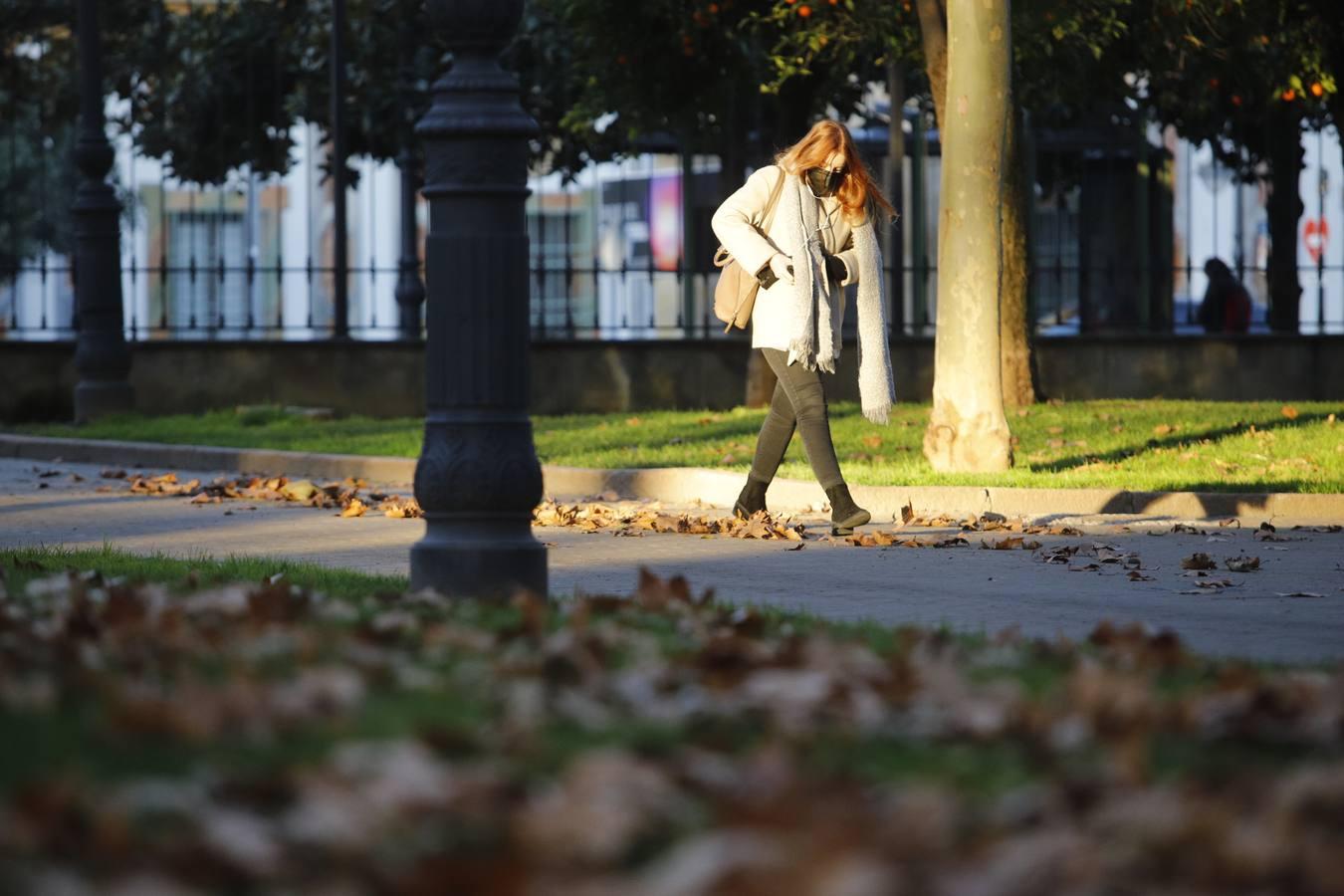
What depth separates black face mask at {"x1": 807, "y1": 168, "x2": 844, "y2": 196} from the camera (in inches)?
375

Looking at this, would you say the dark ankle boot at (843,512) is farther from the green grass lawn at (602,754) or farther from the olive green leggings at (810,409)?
the green grass lawn at (602,754)

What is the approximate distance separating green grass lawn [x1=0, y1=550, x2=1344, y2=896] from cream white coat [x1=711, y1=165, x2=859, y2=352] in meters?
4.21

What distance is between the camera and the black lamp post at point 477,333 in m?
6.57

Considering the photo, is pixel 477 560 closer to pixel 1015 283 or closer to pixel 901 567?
pixel 901 567

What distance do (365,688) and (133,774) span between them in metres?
0.85

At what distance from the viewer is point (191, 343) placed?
19.5 meters

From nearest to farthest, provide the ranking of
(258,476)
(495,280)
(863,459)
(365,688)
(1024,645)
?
(365,688) → (1024,645) → (495,280) → (863,459) → (258,476)

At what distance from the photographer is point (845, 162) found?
952 cm

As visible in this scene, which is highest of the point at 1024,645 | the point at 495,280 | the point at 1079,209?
the point at 1079,209

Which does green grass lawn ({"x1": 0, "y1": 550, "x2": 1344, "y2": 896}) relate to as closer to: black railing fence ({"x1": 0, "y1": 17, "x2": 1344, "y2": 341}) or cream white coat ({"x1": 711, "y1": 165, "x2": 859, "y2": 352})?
cream white coat ({"x1": 711, "y1": 165, "x2": 859, "y2": 352})

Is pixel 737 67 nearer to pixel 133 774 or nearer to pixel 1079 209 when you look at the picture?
pixel 1079 209

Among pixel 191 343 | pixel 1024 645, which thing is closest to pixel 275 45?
pixel 191 343

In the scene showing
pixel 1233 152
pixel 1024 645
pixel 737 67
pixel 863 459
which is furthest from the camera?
pixel 1233 152

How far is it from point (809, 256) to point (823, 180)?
0.35 metres
